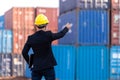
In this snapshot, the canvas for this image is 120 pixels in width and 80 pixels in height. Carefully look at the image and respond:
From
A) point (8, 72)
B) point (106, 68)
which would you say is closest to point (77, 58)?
point (106, 68)

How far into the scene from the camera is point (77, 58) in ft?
64.2

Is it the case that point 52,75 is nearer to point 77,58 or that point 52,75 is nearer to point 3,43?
point 77,58

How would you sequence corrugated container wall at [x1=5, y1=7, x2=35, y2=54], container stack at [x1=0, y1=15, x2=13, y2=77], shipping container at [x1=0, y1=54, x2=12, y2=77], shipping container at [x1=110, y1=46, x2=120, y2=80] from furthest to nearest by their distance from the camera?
corrugated container wall at [x1=5, y1=7, x2=35, y2=54] → container stack at [x1=0, y1=15, x2=13, y2=77] → shipping container at [x1=0, y1=54, x2=12, y2=77] → shipping container at [x1=110, y1=46, x2=120, y2=80]

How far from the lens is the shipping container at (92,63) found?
63.6 ft

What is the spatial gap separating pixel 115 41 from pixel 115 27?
0.79 metres

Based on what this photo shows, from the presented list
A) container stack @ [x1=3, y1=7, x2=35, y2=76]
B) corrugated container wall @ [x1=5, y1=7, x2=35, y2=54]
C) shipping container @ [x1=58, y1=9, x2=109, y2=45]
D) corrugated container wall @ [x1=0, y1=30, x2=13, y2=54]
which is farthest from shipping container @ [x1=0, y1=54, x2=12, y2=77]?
shipping container @ [x1=58, y1=9, x2=109, y2=45]

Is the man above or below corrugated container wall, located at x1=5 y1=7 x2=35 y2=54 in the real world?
below

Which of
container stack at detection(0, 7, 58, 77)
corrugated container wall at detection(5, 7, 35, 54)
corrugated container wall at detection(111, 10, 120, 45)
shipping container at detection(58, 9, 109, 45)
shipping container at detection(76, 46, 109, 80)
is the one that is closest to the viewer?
shipping container at detection(76, 46, 109, 80)

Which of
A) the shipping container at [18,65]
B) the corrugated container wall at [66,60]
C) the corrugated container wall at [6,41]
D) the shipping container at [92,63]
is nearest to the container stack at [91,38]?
the shipping container at [92,63]

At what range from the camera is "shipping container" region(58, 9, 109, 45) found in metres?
19.7

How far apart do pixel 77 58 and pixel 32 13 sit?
11.3 meters

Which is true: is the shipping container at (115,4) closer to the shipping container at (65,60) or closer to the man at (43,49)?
the shipping container at (65,60)

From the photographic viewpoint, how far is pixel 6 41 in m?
30.0

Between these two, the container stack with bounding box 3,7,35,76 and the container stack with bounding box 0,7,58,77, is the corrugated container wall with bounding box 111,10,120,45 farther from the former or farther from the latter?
the container stack with bounding box 3,7,35,76
